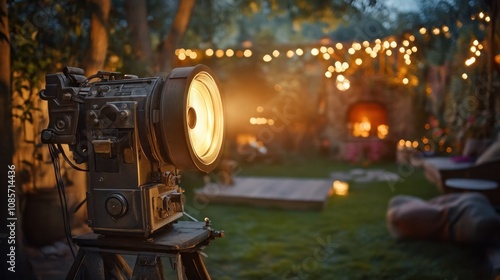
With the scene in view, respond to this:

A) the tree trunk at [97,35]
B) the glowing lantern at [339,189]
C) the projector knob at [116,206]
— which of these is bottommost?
the glowing lantern at [339,189]

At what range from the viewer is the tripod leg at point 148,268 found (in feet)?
6.77

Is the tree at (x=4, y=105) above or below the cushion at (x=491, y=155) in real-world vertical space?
above

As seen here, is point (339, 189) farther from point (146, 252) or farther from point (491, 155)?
point (146, 252)

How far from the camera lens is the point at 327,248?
531cm

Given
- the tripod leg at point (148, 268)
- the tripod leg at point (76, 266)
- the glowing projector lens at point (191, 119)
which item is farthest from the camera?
the tripod leg at point (76, 266)

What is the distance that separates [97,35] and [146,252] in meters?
2.94

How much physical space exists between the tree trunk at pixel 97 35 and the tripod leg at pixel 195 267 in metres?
2.74

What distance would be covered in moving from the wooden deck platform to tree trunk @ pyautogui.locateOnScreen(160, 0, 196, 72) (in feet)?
9.11

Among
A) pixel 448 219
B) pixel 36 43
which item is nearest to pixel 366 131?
pixel 448 219

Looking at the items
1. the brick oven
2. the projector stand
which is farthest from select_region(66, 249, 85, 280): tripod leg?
the brick oven

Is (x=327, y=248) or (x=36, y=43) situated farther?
(x=327, y=248)

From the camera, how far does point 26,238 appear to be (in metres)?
4.54

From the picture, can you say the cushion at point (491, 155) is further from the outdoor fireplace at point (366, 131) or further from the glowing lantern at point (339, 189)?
the outdoor fireplace at point (366, 131)

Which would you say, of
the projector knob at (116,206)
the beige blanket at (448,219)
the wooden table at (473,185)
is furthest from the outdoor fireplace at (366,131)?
the projector knob at (116,206)
